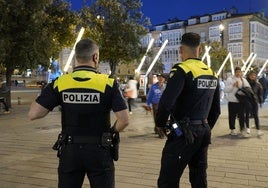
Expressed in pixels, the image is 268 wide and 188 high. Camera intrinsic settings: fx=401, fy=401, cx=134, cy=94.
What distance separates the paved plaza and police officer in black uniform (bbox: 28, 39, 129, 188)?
97.3 inches

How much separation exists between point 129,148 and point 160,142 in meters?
1.07

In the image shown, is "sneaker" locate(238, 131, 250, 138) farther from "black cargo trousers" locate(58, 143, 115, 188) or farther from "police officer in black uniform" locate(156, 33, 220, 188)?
"black cargo trousers" locate(58, 143, 115, 188)

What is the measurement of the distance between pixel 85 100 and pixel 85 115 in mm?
131

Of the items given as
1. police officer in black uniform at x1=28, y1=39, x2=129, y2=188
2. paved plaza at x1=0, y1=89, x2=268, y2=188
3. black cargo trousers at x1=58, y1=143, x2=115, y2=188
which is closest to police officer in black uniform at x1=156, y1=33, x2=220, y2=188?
police officer in black uniform at x1=28, y1=39, x2=129, y2=188

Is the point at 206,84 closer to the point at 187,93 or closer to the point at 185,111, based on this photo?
the point at 187,93

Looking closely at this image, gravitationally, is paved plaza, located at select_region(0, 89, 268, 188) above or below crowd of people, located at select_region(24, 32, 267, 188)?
below

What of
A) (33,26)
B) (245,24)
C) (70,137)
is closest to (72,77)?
(70,137)

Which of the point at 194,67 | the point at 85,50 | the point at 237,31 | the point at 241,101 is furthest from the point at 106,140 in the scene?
the point at 237,31

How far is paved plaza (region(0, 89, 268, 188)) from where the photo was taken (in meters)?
6.02

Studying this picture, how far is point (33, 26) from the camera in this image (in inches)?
691

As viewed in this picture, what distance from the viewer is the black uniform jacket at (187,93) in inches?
152

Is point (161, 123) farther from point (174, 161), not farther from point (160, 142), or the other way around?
point (160, 142)

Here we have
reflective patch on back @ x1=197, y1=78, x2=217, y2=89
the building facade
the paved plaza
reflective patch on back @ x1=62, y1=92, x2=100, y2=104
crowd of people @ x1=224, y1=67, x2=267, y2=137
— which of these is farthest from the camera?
the building facade

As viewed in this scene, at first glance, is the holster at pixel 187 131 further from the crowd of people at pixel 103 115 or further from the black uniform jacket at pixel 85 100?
the black uniform jacket at pixel 85 100
